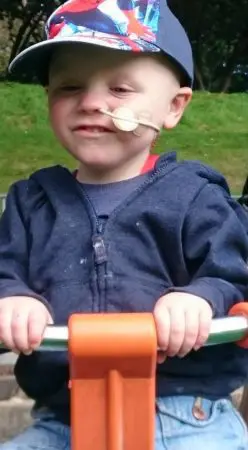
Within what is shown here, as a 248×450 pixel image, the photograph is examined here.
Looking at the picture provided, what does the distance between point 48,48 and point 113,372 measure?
694 millimetres

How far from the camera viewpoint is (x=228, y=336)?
57.6 inches

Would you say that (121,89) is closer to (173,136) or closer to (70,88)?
(70,88)

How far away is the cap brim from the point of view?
169cm

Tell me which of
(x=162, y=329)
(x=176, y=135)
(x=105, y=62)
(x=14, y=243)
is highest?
(x=105, y=62)

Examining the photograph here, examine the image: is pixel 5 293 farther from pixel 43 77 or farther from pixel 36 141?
pixel 36 141

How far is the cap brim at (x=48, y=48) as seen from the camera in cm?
169

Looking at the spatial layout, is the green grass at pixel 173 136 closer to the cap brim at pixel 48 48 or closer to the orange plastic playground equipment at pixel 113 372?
the cap brim at pixel 48 48

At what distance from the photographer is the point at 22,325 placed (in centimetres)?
145

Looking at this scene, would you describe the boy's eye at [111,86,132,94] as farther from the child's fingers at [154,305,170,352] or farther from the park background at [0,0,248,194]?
the park background at [0,0,248,194]

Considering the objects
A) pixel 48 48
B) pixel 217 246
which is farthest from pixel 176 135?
pixel 217 246

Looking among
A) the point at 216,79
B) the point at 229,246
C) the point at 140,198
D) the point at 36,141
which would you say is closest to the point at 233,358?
the point at 229,246

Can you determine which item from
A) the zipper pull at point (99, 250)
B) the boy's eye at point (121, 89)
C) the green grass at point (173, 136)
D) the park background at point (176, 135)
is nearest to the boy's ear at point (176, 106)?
the boy's eye at point (121, 89)

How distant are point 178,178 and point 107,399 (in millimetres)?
561

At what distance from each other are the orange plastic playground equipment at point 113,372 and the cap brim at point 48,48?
54 centimetres
